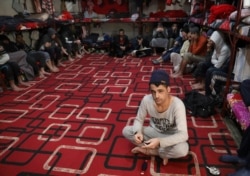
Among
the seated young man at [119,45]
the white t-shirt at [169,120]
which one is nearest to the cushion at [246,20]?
the white t-shirt at [169,120]

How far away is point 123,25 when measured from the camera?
6.22 meters

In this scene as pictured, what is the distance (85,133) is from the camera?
6.87ft

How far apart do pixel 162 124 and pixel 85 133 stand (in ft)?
2.65

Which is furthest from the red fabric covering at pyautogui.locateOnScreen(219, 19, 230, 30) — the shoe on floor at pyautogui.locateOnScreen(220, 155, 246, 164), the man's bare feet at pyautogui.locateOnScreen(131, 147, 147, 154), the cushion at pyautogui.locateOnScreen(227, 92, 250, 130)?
the man's bare feet at pyautogui.locateOnScreen(131, 147, 147, 154)

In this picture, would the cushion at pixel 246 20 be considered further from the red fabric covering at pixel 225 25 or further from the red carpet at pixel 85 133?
the red carpet at pixel 85 133

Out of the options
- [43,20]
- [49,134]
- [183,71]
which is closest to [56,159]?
[49,134]

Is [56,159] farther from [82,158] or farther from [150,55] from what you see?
[150,55]

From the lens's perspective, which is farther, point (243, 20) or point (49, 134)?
point (49, 134)

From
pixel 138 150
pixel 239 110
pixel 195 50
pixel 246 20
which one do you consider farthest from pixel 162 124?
pixel 195 50

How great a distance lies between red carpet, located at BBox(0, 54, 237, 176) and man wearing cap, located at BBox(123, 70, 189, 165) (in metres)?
0.14

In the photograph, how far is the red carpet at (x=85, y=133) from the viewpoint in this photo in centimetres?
165

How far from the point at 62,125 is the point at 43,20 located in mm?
2986

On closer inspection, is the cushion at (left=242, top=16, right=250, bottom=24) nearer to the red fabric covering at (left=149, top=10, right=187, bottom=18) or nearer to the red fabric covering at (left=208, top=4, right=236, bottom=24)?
the red fabric covering at (left=208, top=4, right=236, bottom=24)

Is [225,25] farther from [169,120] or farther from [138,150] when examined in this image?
[138,150]
